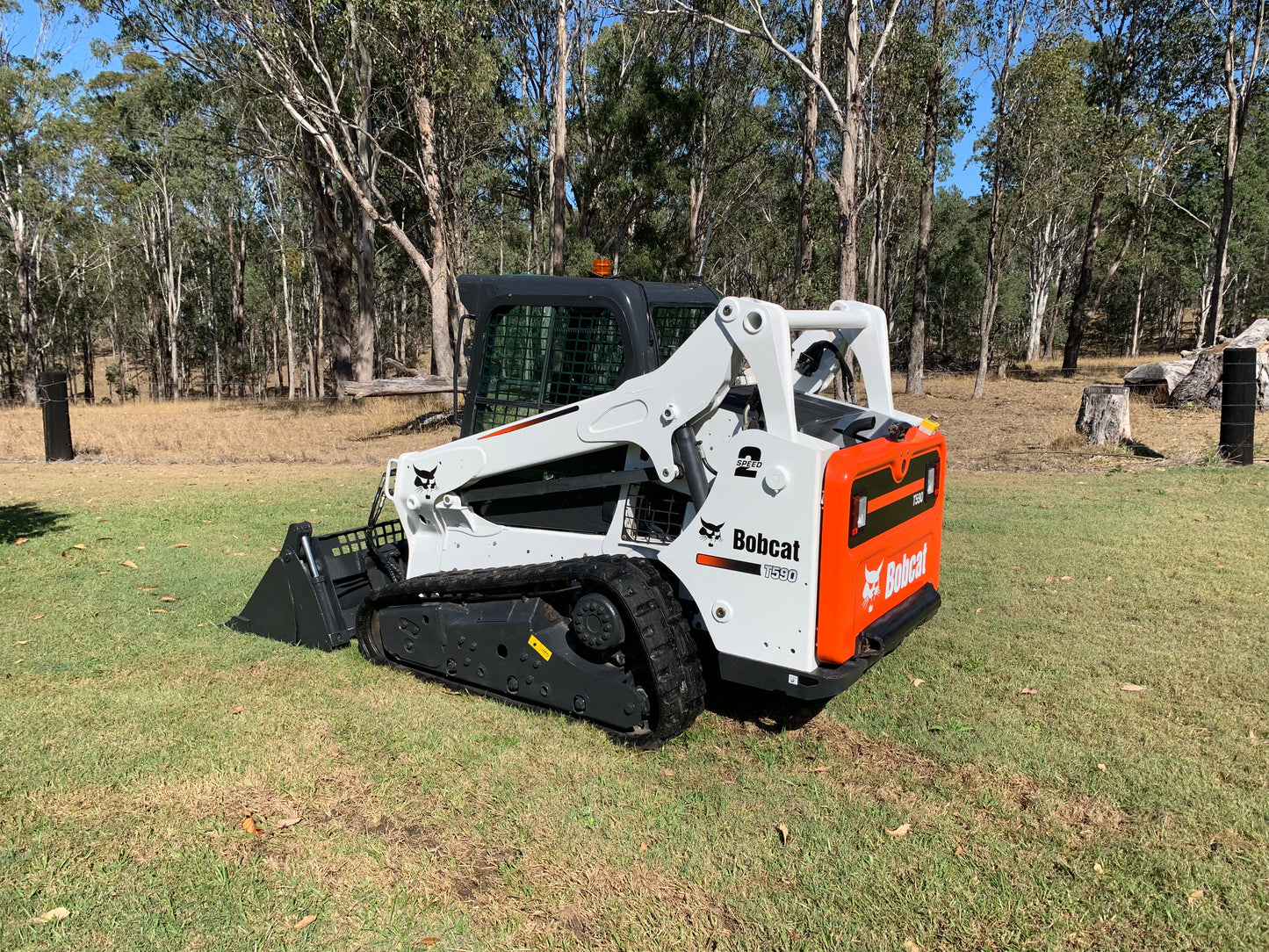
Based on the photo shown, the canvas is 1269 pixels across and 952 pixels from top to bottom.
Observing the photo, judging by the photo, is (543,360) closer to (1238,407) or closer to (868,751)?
(868,751)

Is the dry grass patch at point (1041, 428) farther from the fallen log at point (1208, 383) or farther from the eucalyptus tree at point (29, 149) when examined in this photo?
the eucalyptus tree at point (29, 149)

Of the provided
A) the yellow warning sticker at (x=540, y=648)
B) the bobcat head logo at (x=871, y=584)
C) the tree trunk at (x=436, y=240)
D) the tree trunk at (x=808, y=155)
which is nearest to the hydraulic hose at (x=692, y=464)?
the bobcat head logo at (x=871, y=584)

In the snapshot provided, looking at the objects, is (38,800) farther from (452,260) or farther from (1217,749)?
(452,260)

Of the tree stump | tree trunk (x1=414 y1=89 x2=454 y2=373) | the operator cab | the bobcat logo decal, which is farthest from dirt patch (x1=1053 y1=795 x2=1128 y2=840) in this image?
tree trunk (x1=414 y1=89 x2=454 y2=373)

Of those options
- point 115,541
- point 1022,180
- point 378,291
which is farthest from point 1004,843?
point 378,291

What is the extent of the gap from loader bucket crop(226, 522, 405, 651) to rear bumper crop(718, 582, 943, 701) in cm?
253

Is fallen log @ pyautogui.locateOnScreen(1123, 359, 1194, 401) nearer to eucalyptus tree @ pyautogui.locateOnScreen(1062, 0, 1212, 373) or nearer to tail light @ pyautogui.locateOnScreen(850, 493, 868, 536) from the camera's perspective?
eucalyptus tree @ pyautogui.locateOnScreen(1062, 0, 1212, 373)

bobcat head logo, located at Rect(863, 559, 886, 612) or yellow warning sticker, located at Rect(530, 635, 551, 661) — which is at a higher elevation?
bobcat head logo, located at Rect(863, 559, 886, 612)

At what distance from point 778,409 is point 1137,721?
259cm

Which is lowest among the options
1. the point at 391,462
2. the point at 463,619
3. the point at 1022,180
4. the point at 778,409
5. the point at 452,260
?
the point at 463,619

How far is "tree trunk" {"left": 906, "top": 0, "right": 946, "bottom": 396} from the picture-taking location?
22422 mm

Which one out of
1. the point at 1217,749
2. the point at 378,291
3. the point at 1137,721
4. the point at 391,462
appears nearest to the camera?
the point at 1217,749

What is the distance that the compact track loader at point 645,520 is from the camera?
384 centimetres

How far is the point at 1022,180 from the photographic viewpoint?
29.4 meters
